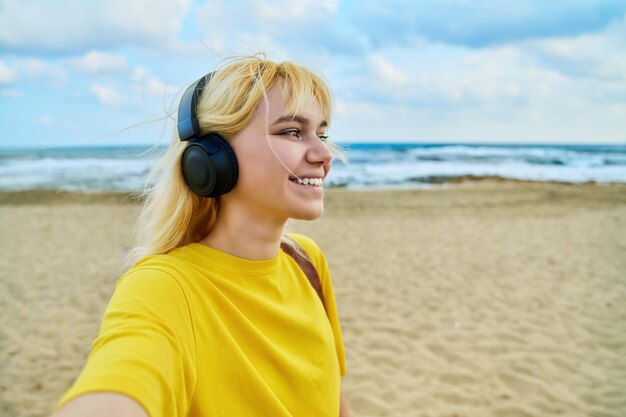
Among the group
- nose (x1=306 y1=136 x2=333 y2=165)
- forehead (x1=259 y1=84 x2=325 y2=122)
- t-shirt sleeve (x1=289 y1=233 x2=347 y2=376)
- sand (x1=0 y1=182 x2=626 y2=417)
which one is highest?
forehead (x1=259 y1=84 x2=325 y2=122)

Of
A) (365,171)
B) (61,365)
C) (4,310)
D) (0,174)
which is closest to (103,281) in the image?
(4,310)

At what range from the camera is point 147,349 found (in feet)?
3.21

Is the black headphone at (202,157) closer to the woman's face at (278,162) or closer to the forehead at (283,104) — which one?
→ the woman's face at (278,162)

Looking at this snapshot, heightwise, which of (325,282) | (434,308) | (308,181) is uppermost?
(308,181)

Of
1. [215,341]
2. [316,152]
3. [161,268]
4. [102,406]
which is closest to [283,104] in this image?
[316,152]

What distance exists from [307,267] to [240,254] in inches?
14.3

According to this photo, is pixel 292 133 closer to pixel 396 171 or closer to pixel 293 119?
pixel 293 119

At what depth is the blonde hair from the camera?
1.43 m

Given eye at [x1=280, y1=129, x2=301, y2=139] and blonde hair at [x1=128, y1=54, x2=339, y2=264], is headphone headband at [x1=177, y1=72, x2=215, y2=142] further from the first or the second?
eye at [x1=280, y1=129, x2=301, y2=139]

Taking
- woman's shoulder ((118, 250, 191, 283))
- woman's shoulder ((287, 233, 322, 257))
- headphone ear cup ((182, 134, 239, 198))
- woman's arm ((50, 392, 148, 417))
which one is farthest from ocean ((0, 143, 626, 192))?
woman's arm ((50, 392, 148, 417))

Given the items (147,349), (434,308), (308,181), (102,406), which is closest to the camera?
(102,406)

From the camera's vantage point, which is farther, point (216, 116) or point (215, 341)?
point (216, 116)

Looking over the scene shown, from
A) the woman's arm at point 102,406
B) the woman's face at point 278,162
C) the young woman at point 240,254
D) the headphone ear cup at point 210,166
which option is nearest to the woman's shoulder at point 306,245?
the young woman at point 240,254

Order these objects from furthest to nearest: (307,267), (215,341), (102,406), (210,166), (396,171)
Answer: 1. (396,171)
2. (307,267)
3. (210,166)
4. (215,341)
5. (102,406)
